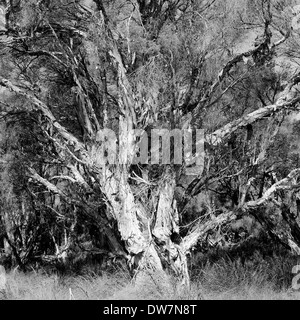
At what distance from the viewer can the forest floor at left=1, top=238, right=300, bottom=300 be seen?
8.16 meters

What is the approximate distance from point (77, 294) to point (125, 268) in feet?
4.54

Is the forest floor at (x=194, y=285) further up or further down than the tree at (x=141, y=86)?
further down

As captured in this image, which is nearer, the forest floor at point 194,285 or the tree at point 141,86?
the forest floor at point 194,285

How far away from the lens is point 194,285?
8.92 meters

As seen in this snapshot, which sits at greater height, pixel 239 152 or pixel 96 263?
pixel 239 152

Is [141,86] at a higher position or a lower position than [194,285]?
higher

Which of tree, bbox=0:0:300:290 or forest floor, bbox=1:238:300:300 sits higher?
tree, bbox=0:0:300:290

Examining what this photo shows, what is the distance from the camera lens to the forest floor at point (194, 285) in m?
8.16

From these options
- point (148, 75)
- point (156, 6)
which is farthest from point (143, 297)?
point (156, 6)

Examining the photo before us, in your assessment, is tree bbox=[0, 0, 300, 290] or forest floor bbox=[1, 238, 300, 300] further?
tree bbox=[0, 0, 300, 290]

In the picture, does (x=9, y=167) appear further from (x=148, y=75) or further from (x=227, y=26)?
(x=227, y=26)

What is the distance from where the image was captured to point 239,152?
1253 cm

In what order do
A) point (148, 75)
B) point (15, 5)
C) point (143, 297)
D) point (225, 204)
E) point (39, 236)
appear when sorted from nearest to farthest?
point (143, 297)
point (148, 75)
point (15, 5)
point (225, 204)
point (39, 236)

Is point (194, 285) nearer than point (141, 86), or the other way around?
point (194, 285)
